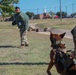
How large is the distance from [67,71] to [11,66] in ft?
14.4

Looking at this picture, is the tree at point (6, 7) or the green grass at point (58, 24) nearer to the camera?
the green grass at point (58, 24)

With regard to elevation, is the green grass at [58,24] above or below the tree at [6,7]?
below

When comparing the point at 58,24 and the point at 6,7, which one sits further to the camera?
the point at 6,7

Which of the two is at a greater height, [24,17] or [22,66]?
[24,17]

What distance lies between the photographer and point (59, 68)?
6.11m

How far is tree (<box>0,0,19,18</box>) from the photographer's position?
182 feet

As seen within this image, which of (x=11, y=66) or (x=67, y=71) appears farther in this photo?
(x=11, y=66)

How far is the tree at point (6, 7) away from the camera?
55.4m

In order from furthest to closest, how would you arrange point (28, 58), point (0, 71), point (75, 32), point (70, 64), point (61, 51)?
point (28, 58) < point (0, 71) < point (75, 32) < point (61, 51) < point (70, 64)

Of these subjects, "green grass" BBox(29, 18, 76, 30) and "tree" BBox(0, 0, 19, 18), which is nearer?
"green grass" BBox(29, 18, 76, 30)

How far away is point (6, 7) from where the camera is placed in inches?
2183

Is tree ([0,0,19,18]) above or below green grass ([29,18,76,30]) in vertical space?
above

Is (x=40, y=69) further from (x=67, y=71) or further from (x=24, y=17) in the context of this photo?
(x=24, y=17)

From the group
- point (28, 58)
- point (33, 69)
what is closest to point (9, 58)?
point (28, 58)
